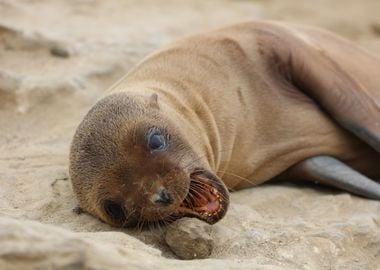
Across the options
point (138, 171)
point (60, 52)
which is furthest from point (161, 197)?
point (60, 52)

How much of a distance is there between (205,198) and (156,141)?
1.35 ft

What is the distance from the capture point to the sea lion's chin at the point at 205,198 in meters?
3.98

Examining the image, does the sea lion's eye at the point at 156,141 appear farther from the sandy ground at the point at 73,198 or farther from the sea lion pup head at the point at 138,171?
the sandy ground at the point at 73,198

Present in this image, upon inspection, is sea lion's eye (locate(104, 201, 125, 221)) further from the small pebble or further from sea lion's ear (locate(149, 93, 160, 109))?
the small pebble

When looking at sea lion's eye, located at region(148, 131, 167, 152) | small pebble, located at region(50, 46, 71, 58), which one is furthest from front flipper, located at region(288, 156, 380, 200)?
small pebble, located at region(50, 46, 71, 58)

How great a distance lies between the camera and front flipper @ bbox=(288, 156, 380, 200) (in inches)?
194

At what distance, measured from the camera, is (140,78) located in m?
5.01

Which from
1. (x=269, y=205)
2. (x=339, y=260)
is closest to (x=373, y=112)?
(x=269, y=205)

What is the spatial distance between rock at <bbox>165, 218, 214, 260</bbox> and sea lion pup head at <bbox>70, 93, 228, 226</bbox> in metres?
0.12

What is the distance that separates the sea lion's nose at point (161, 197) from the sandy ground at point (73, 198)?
9.2 inches

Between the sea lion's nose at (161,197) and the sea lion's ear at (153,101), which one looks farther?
the sea lion's ear at (153,101)

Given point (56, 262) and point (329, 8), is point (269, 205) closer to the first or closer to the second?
point (56, 262)

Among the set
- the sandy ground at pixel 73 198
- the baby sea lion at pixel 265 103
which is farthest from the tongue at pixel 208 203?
the baby sea lion at pixel 265 103

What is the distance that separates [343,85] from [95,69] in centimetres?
229
